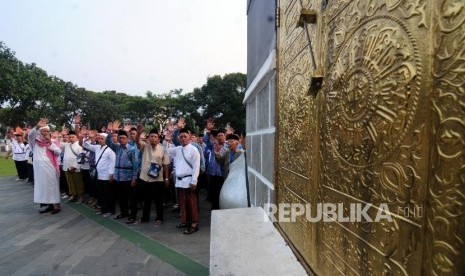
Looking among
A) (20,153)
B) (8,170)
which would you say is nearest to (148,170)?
(20,153)

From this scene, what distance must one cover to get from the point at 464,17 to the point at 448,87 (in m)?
0.16

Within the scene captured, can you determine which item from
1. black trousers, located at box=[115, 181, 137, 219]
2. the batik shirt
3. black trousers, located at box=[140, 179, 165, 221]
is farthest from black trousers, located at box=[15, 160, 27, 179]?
black trousers, located at box=[140, 179, 165, 221]

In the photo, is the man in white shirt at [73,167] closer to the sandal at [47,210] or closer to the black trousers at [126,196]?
the sandal at [47,210]

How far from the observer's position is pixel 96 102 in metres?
44.9

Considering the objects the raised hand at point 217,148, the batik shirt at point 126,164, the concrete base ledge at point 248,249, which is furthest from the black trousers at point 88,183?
the concrete base ledge at point 248,249

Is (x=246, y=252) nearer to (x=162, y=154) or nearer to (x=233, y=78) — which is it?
(x=162, y=154)

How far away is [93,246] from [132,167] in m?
1.95

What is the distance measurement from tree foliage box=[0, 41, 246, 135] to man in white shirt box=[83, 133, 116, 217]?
9730 mm

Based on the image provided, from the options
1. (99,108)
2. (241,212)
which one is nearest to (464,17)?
(241,212)

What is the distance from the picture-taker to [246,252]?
210 centimetres

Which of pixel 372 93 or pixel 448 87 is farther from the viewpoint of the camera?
pixel 372 93

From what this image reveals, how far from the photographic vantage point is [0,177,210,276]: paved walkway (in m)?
3.85

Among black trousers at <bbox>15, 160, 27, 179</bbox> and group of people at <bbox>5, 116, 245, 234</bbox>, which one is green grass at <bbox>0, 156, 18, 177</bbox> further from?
group of people at <bbox>5, 116, 245, 234</bbox>

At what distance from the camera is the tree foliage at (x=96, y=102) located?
998 inches
